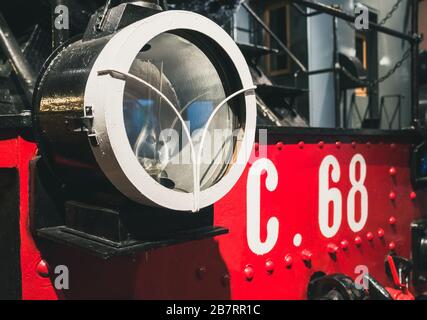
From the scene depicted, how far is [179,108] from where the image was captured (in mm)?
1366

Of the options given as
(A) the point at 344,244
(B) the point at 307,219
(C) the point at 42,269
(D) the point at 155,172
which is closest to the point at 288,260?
(B) the point at 307,219

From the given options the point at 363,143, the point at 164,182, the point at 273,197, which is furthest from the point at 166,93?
the point at 363,143

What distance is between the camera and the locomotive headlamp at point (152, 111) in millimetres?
962

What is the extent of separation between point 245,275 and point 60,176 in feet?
2.98

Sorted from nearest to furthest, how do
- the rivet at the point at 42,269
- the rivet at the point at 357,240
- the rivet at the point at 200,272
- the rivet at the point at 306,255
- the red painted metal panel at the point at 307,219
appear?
1. the rivet at the point at 42,269
2. the rivet at the point at 200,272
3. the red painted metal panel at the point at 307,219
4. the rivet at the point at 306,255
5. the rivet at the point at 357,240

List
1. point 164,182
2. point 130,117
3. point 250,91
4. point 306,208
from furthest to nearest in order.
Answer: point 306,208, point 130,117, point 250,91, point 164,182

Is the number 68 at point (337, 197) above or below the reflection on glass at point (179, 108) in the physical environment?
below

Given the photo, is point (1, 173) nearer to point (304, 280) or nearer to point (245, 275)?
point (245, 275)

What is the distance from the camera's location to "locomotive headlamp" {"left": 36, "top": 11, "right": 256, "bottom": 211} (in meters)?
0.96

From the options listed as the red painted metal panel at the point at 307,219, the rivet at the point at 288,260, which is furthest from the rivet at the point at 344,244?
the rivet at the point at 288,260

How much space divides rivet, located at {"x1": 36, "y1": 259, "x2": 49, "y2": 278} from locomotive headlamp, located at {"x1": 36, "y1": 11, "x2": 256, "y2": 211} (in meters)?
0.27

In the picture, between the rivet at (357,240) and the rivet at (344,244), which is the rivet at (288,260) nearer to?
the rivet at (344,244)

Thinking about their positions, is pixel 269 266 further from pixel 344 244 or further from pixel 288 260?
pixel 344 244
